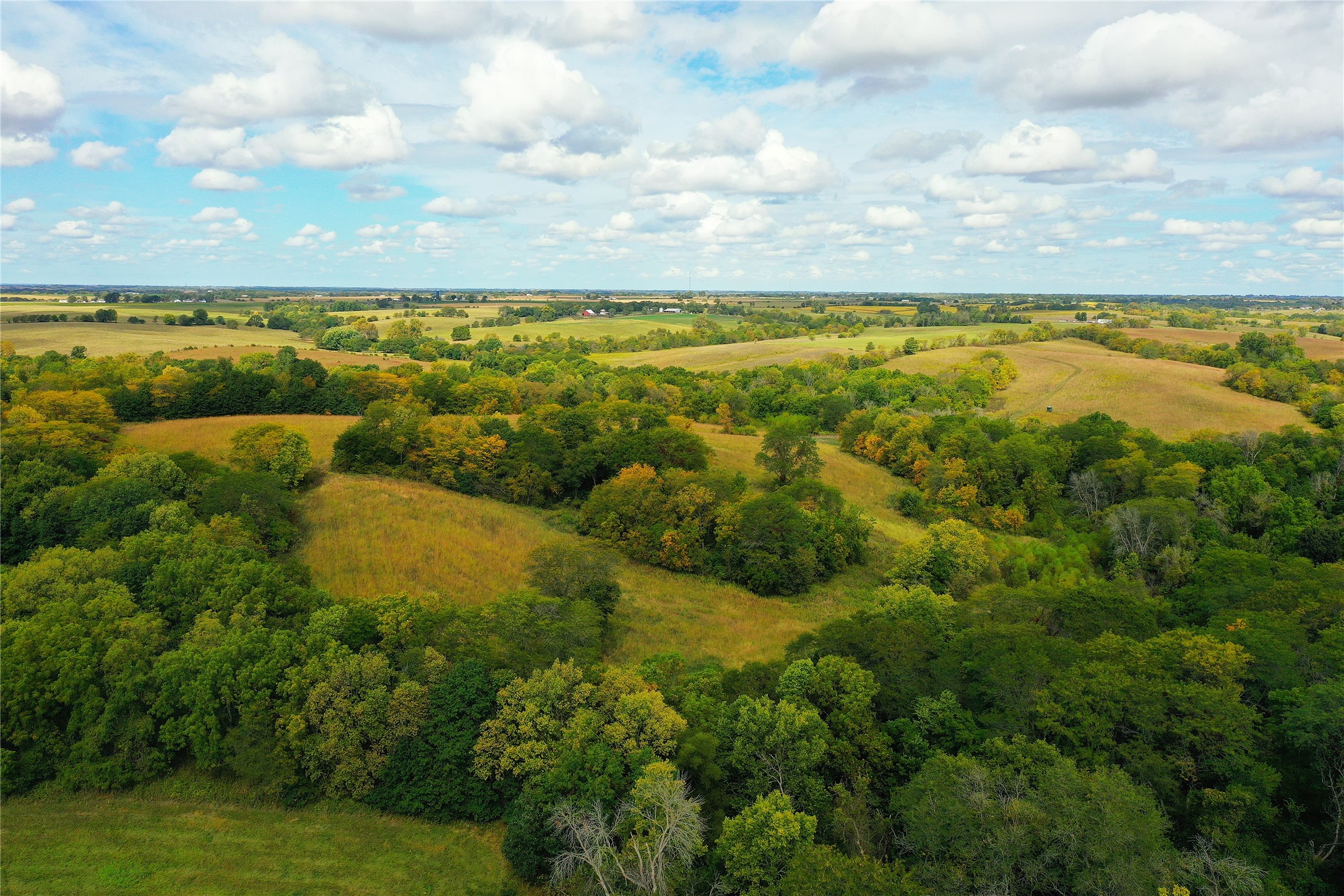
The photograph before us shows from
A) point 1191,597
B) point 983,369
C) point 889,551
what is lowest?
point 889,551

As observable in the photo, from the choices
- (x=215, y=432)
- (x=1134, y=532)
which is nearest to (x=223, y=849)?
(x=215, y=432)

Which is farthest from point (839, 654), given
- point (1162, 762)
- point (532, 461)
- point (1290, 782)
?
point (532, 461)

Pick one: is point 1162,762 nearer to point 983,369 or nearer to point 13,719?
point 13,719

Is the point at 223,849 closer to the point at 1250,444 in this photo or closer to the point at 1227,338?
the point at 1250,444

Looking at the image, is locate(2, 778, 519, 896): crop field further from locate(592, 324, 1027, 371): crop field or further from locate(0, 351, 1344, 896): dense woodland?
locate(592, 324, 1027, 371): crop field

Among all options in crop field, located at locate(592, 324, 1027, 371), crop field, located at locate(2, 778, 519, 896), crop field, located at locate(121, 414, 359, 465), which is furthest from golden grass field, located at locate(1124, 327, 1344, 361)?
crop field, located at locate(121, 414, 359, 465)

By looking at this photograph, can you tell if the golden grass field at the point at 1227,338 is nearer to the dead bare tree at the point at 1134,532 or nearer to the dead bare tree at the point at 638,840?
the dead bare tree at the point at 1134,532

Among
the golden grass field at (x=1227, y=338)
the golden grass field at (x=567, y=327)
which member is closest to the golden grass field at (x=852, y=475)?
the golden grass field at (x=1227, y=338)
